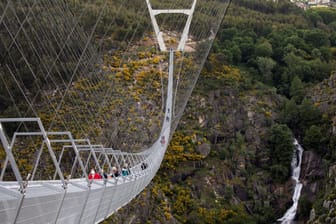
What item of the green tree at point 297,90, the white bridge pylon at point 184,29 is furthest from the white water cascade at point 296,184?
the white bridge pylon at point 184,29

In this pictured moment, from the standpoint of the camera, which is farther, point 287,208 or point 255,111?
point 255,111

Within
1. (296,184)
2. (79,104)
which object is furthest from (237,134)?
(79,104)

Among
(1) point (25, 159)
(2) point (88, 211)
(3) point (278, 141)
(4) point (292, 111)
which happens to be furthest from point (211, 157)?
(2) point (88, 211)

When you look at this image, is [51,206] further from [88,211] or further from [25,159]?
[25,159]

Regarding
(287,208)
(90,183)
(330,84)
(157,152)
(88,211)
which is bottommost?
(287,208)

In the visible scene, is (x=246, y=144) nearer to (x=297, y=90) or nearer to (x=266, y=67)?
(x=297, y=90)

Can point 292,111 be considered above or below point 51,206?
below

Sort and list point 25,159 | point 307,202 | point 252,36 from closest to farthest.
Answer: point 25,159, point 307,202, point 252,36

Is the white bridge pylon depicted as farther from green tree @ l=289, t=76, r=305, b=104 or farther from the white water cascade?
green tree @ l=289, t=76, r=305, b=104
